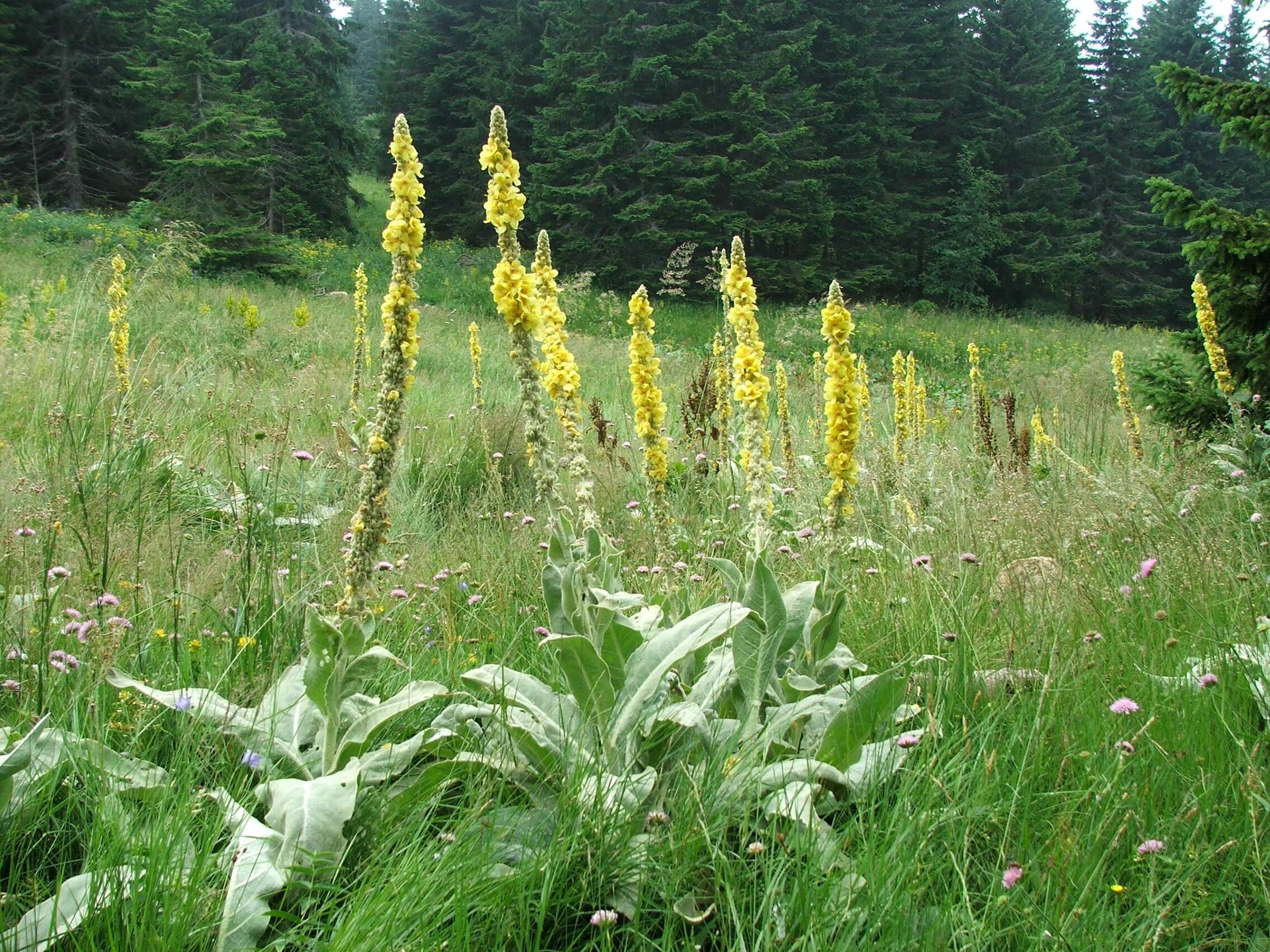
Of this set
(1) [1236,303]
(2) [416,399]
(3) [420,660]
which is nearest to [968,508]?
(1) [1236,303]

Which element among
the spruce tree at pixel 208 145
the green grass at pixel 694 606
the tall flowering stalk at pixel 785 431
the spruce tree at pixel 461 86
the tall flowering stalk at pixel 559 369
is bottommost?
the green grass at pixel 694 606

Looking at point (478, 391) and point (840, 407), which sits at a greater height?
point (840, 407)

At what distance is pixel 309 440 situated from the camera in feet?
17.6

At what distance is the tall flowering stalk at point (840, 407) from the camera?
7.47ft

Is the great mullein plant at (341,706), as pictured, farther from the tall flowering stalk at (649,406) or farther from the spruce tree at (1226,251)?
the spruce tree at (1226,251)

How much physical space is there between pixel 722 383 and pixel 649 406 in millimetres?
1576

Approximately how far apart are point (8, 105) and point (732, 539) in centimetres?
3061

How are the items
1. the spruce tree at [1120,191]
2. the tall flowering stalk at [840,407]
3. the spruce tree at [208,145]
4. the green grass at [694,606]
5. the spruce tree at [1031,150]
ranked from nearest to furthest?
1. the green grass at [694,606]
2. the tall flowering stalk at [840,407]
3. the spruce tree at [208,145]
4. the spruce tree at [1031,150]
5. the spruce tree at [1120,191]

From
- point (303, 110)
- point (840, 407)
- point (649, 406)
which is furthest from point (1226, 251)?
point (303, 110)

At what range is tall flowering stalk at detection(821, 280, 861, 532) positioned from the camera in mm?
2275

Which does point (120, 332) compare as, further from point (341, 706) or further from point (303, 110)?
point (303, 110)

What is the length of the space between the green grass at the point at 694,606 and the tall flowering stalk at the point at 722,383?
0.37 metres

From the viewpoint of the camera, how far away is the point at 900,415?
4.82 m

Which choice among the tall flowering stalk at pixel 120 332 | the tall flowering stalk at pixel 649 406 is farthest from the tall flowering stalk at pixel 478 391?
the tall flowering stalk at pixel 649 406
